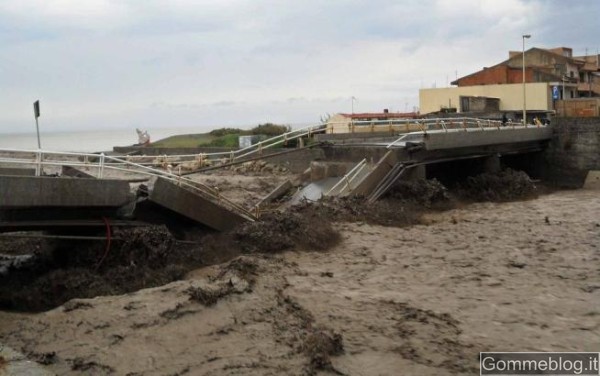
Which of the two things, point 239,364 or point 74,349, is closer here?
point 239,364

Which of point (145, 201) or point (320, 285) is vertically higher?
point (145, 201)

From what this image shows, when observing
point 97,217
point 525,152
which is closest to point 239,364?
point 97,217

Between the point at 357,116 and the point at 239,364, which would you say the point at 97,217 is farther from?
the point at 357,116

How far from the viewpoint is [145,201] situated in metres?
11.5

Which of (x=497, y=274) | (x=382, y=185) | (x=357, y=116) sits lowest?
(x=497, y=274)

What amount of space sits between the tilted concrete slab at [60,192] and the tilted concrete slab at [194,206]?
2.17 ft

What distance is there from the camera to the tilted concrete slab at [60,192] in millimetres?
9375

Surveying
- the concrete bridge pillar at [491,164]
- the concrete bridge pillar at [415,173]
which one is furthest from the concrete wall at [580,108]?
the concrete bridge pillar at [415,173]

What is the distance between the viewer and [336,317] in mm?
8477

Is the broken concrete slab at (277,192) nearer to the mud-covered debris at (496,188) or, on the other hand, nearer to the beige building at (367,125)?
the beige building at (367,125)

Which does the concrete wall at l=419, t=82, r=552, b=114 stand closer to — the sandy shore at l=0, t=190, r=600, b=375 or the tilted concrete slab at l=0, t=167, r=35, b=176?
the sandy shore at l=0, t=190, r=600, b=375

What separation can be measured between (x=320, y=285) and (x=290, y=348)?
3.00 metres

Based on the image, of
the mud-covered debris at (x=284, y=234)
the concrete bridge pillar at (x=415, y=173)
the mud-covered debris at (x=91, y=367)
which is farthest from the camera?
the concrete bridge pillar at (x=415, y=173)

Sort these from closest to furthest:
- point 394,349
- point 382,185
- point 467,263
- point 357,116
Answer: point 394,349, point 467,263, point 382,185, point 357,116
